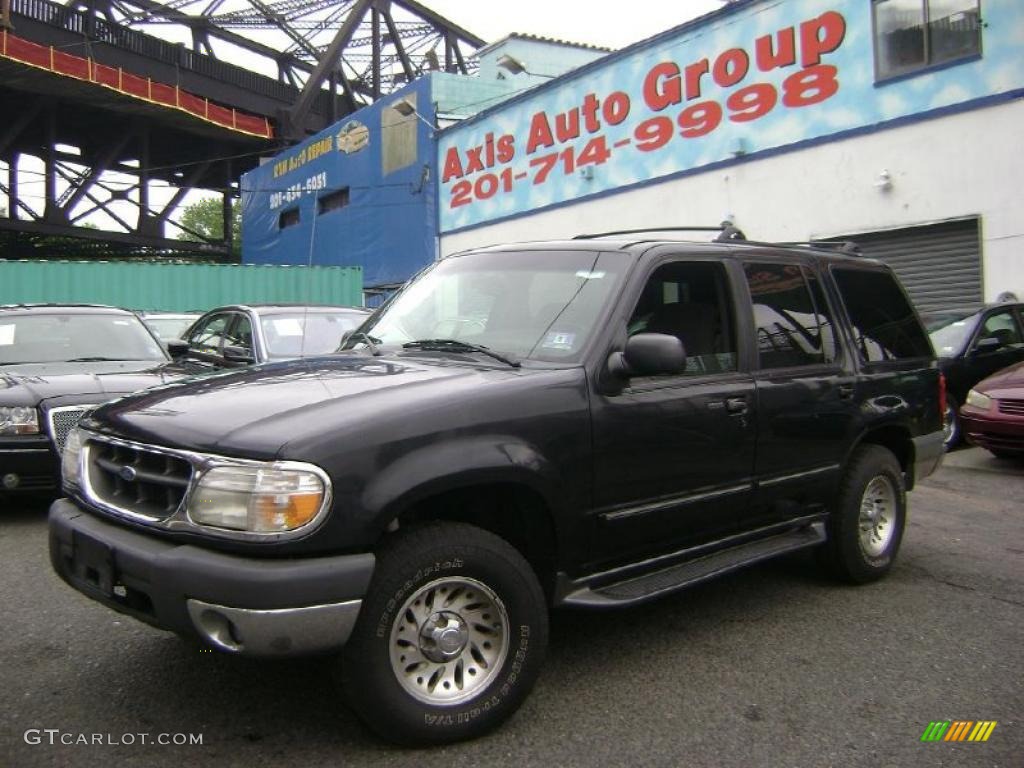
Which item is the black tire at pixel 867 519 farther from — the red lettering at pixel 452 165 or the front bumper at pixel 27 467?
the red lettering at pixel 452 165

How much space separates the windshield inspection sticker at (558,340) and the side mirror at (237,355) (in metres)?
4.35

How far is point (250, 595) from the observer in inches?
95.8

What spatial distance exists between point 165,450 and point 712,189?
13.4 metres

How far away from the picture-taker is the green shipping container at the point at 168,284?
18.6 meters

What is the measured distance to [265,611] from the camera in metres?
2.44

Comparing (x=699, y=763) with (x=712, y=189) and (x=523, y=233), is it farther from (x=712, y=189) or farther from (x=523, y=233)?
(x=523, y=233)

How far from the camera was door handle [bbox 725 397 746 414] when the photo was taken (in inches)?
147

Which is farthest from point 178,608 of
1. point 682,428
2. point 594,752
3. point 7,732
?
point 682,428

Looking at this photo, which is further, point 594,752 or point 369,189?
point 369,189

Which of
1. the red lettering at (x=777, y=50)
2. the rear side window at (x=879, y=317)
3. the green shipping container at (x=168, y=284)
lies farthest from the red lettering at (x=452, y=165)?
the rear side window at (x=879, y=317)

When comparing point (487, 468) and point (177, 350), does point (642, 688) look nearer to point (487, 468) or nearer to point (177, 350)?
point (487, 468)

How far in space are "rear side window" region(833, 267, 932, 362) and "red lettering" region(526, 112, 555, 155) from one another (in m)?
14.1

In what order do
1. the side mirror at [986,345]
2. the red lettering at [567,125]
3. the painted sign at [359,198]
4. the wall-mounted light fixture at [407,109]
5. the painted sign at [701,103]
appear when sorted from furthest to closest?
the painted sign at [359,198] → the wall-mounted light fixture at [407,109] → the red lettering at [567,125] → the painted sign at [701,103] → the side mirror at [986,345]

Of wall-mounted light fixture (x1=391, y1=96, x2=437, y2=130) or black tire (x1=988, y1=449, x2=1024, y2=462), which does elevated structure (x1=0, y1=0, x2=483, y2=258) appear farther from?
black tire (x1=988, y1=449, x2=1024, y2=462)
